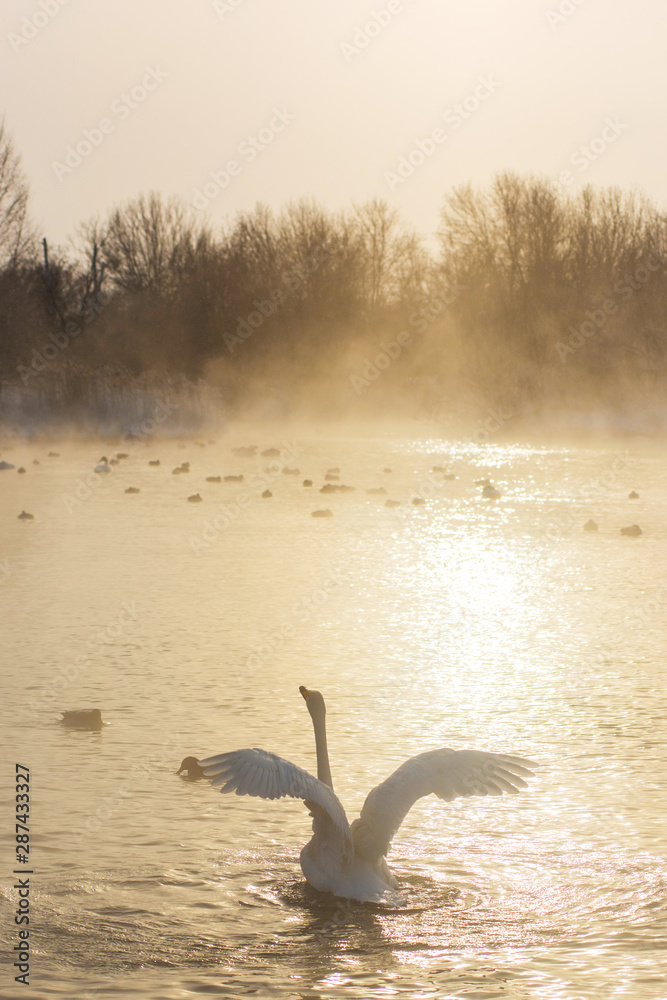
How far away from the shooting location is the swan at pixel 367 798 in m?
3.49

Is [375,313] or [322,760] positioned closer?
[322,760]

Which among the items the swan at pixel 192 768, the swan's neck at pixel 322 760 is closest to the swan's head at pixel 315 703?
the swan's neck at pixel 322 760

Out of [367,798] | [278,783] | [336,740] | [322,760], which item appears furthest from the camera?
[336,740]

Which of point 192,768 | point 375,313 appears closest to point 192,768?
point 192,768

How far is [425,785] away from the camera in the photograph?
3721 mm

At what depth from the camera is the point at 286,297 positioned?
4016cm

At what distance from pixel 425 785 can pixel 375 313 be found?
38641mm

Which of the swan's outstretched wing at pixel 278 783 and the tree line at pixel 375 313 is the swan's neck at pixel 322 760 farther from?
the tree line at pixel 375 313

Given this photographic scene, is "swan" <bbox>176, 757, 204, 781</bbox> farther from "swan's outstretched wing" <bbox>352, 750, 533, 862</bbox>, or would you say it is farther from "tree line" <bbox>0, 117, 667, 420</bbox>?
"tree line" <bbox>0, 117, 667, 420</bbox>

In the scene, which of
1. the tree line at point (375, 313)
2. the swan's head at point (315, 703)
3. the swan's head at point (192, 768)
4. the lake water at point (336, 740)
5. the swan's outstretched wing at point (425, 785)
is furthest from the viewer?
the tree line at point (375, 313)

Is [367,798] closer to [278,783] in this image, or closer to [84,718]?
[278,783]

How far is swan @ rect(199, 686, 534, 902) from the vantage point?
3.49 m

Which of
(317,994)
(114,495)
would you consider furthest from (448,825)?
(114,495)

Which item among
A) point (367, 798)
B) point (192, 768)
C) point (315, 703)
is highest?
point (315, 703)
